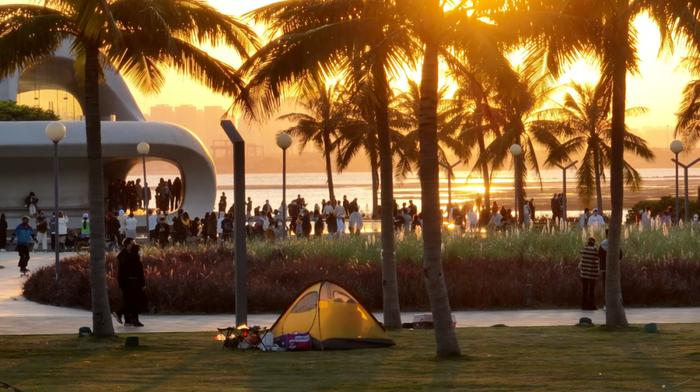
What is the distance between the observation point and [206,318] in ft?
75.0

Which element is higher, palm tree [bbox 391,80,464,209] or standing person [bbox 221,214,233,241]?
palm tree [bbox 391,80,464,209]

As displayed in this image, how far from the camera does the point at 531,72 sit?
17.4m

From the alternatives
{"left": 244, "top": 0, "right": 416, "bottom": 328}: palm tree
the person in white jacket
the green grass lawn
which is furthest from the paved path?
the person in white jacket

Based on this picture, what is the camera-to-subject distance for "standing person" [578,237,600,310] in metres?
23.4

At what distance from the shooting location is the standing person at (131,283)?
20.7 metres

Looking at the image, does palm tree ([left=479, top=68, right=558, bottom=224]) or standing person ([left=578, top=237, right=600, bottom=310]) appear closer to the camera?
standing person ([left=578, top=237, right=600, bottom=310])

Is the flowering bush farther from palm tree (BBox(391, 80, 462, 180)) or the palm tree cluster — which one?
palm tree (BBox(391, 80, 462, 180))

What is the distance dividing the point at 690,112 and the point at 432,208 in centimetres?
3007

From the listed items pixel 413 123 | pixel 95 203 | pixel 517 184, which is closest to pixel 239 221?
pixel 95 203

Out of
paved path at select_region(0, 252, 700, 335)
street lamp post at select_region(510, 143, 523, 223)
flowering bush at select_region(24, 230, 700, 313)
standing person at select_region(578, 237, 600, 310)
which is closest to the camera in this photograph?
paved path at select_region(0, 252, 700, 335)

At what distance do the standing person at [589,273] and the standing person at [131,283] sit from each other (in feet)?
25.4

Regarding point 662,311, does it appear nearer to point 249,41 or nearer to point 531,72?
point 531,72

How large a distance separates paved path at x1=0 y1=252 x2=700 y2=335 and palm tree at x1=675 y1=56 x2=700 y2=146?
63.3ft

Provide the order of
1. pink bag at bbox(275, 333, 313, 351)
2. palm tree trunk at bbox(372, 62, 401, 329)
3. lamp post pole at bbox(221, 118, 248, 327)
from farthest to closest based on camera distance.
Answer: palm tree trunk at bbox(372, 62, 401, 329) → lamp post pole at bbox(221, 118, 248, 327) → pink bag at bbox(275, 333, 313, 351)
